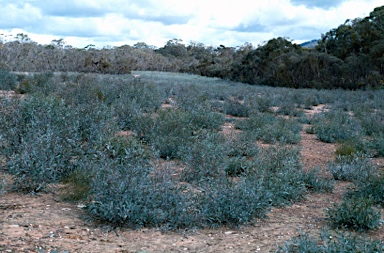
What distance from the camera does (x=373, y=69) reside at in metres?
36.3

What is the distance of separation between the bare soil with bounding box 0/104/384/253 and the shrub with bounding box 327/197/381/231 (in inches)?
5.9

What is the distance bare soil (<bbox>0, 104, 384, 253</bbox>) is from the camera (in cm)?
577

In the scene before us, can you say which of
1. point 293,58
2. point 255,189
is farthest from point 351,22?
point 255,189

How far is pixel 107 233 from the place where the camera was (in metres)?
6.18

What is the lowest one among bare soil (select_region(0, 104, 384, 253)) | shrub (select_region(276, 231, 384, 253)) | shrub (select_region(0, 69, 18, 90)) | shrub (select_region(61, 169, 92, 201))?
bare soil (select_region(0, 104, 384, 253))

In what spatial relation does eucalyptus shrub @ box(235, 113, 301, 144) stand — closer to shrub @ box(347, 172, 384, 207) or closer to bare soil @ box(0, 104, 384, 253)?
shrub @ box(347, 172, 384, 207)

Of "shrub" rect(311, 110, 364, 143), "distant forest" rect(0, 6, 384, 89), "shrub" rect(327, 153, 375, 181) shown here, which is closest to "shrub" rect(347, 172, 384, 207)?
"shrub" rect(327, 153, 375, 181)

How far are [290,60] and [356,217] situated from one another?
3645 cm

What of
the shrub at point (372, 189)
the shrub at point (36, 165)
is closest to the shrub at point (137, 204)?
the shrub at point (36, 165)

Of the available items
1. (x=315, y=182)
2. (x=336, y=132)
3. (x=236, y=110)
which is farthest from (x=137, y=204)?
(x=236, y=110)

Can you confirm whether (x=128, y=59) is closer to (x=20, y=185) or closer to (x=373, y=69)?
(x=373, y=69)

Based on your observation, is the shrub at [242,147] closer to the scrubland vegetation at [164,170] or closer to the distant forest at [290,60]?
the scrubland vegetation at [164,170]

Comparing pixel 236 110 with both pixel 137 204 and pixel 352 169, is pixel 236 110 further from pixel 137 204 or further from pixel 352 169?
pixel 137 204

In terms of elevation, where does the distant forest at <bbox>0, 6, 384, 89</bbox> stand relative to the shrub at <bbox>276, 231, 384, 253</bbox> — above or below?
above
